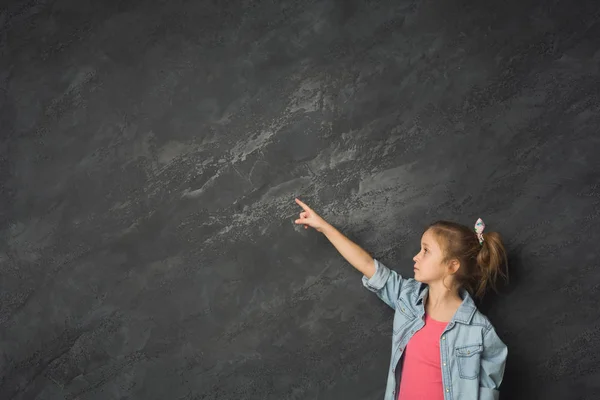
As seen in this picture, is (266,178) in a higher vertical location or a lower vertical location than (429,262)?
higher

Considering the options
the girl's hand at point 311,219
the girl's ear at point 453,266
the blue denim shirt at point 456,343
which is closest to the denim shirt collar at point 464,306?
the blue denim shirt at point 456,343

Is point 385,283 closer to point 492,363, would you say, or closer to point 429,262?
point 429,262

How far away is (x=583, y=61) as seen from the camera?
2371 millimetres

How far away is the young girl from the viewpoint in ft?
7.20

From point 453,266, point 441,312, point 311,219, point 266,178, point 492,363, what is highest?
point 266,178

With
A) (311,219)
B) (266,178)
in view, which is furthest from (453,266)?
(266,178)

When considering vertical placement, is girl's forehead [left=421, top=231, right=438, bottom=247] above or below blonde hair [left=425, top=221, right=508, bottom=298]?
above

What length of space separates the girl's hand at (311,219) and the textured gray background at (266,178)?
85 mm

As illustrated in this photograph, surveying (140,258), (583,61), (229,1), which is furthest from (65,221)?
(583,61)

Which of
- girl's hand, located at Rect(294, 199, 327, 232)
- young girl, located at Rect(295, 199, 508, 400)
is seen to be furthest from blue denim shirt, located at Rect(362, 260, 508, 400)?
girl's hand, located at Rect(294, 199, 327, 232)

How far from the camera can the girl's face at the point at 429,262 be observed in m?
2.24

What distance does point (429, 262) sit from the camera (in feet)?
7.37

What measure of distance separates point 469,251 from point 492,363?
1.23 feet

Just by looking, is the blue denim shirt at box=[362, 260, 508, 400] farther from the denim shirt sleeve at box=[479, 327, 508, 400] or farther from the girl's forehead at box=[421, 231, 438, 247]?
the girl's forehead at box=[421, 231, 438, 247]
